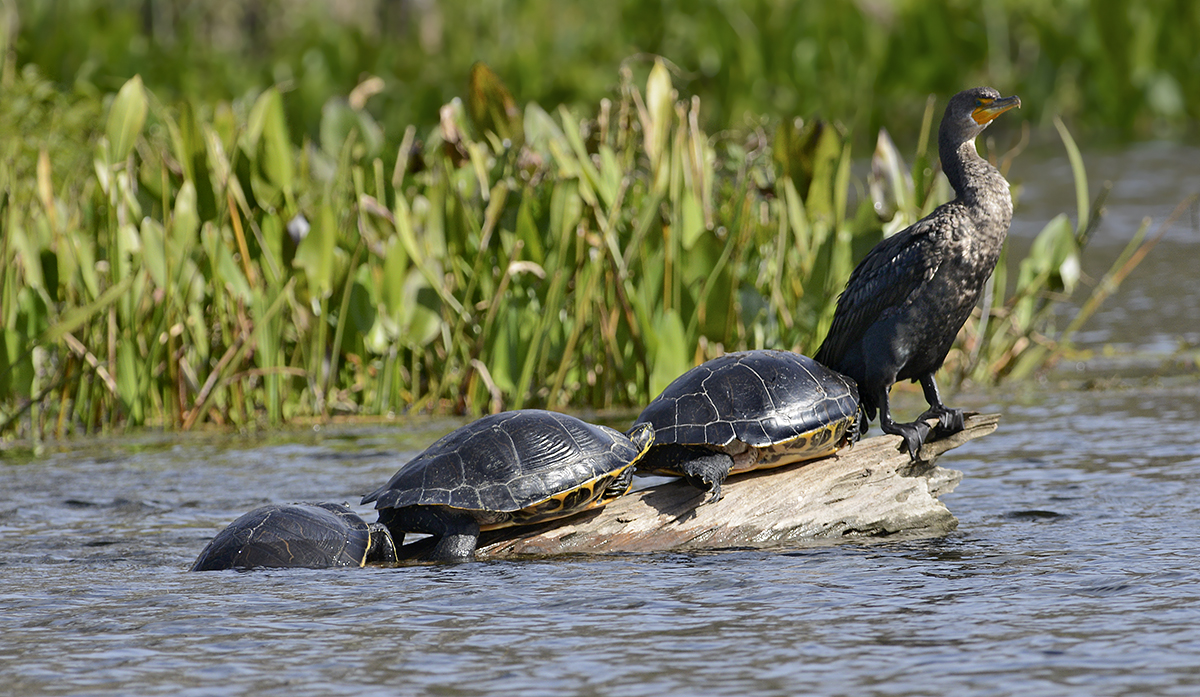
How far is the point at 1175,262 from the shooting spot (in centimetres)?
1217

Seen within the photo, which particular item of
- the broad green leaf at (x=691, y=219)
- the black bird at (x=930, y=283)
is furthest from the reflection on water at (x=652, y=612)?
the broad green leaf at (x=691, y=219)

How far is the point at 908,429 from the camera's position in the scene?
5.02 meters

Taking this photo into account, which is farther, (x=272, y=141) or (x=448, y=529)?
(x=272, y=141)

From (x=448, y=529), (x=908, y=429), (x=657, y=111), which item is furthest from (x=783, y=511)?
(x=657, y=111)

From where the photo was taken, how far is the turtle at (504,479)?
4707mm

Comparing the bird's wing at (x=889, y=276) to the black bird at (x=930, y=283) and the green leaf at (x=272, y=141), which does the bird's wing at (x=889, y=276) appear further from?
the green leaf at (x=272, y=141)

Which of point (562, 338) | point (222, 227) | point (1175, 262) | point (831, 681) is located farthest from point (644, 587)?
point (1175, 262)

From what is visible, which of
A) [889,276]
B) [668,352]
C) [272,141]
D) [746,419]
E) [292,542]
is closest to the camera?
[292,542]

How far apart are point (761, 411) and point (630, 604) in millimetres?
1010

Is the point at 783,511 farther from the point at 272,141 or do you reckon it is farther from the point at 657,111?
the point at 272,141

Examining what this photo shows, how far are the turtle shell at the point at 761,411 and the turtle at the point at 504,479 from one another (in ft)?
0.57

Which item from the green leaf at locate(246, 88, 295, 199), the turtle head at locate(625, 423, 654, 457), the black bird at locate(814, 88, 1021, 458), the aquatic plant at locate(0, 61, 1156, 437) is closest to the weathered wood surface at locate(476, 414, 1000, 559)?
the black bird at locate(814, 88, 1021, 458)

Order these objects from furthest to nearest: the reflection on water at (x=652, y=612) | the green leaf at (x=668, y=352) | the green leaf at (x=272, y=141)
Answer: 1. the green leaf at (x=272, y=141)
2. the green leaf at (x=668, y=352)
3. the reflection on water at (x=652, y=612)

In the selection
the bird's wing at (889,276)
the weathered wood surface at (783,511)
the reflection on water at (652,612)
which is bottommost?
the reflection on water at (652,612)
